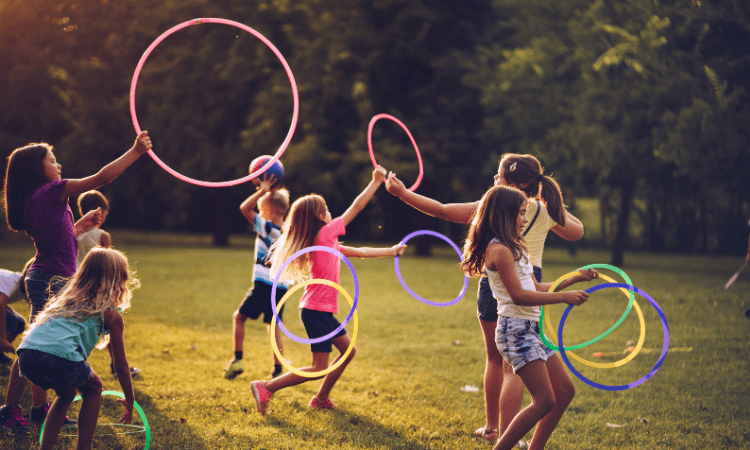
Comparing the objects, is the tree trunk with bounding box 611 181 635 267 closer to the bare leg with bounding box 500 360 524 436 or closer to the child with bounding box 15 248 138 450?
the bare leg with bounding box 500 360 524 436

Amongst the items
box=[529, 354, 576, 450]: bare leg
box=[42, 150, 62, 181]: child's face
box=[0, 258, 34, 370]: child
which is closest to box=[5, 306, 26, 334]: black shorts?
box=[0, 258, 34, 370]: child

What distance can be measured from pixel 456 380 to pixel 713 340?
14.5 feet

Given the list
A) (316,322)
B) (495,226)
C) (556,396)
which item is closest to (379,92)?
(316,322)

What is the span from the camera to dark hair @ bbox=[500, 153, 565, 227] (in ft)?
15.1

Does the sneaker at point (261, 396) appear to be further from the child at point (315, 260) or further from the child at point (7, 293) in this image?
the child at point (7, 293)

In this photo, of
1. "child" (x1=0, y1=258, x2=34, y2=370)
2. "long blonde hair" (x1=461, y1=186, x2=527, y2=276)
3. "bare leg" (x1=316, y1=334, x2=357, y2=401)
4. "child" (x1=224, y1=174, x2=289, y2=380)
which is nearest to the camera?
"long blonde hair" (x1=461, y1=186, x2=527, y2=276)

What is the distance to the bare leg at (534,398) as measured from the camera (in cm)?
396

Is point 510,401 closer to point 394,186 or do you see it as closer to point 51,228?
point 394,186

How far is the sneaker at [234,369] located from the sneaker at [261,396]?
4.57 feet

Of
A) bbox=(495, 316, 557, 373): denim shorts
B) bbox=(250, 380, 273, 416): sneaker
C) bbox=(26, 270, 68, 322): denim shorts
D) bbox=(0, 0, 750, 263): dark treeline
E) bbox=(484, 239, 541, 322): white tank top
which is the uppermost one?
bbox=(0, 0, 750, 263): dark treeline

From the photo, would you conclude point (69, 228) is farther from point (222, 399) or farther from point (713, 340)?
point (713, 340)

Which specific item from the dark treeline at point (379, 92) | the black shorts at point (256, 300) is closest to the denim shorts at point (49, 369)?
the black shorts at point (256, 300)

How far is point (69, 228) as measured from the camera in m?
4.66

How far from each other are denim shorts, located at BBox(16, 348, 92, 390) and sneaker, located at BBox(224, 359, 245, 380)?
3049 mm
